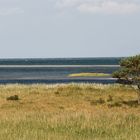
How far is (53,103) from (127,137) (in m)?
25.5

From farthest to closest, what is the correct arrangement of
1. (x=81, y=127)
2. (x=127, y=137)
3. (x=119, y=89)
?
(x=119, y=89) → (x=81, y=127) → (x=127, y=137)

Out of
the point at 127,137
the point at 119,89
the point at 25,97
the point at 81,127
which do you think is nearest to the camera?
the point at 127,137

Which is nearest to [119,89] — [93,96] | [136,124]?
[93,96]

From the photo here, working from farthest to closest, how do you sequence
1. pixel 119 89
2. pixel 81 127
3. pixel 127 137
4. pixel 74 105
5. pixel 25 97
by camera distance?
pixel 119 89
pixel 25 97
pixel 74 105
pixel 81 127
pixel 127 137

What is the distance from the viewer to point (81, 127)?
17812 millimetres

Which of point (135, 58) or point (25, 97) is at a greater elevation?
point (135, 58)

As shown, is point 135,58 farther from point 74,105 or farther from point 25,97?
point 25,97

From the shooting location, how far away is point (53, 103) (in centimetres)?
4094

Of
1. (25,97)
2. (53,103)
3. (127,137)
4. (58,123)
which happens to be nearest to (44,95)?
(25,97)

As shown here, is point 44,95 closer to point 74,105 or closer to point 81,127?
point 74,105

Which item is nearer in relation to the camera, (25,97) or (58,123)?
(58,123)

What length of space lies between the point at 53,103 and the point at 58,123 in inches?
877

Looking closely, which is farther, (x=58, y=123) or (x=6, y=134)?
(x=58, y=123)

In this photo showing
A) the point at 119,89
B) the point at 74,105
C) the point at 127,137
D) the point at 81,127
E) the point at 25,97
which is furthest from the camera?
the point at 119,89
